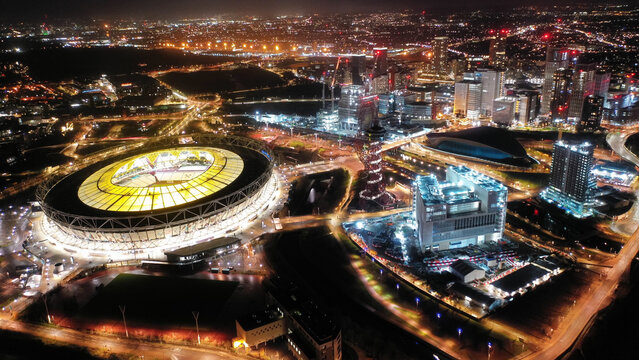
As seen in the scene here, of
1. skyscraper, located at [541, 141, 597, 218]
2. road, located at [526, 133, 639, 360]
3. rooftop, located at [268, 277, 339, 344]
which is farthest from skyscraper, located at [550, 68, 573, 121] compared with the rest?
rooftop, located at [268, 277, 339, 344]

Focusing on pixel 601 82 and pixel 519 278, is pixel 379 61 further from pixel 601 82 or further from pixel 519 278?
pixel 519 278

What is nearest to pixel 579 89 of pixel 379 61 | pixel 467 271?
pixel 379 61

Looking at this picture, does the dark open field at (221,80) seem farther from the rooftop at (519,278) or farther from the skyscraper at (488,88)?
the rooftop at (519,278)

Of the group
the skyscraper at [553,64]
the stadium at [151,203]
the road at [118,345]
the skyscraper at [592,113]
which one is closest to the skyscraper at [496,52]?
the skyscraper at [553,64]

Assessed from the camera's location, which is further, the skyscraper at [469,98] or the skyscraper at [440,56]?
the skyscraper at [440,56]

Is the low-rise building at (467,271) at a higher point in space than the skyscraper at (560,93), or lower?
lower

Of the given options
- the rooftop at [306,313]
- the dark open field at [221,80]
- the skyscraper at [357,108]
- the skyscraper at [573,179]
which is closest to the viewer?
the rooftop at [306,313]
